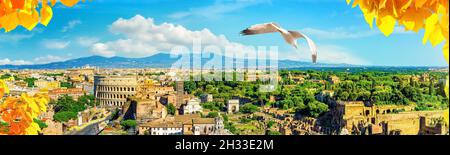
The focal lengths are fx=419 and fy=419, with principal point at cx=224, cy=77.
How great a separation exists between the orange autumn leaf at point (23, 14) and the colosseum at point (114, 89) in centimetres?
430

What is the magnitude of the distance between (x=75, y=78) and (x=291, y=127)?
2934 millimetres

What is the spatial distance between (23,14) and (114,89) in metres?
4.72

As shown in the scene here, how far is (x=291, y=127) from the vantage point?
586 centimetres

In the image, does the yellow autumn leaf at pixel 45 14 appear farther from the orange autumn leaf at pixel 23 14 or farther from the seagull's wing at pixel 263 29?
the seagull's wing at pixel 263 29

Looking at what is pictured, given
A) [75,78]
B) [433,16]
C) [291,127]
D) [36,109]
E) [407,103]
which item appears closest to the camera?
[433,16]

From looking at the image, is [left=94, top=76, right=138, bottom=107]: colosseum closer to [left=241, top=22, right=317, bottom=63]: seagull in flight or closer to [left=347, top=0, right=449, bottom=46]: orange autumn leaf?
[left=241, top=22, right=317, bottom=63]: seagull in flight

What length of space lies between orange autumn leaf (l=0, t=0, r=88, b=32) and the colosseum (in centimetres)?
430

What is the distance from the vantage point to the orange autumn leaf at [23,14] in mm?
554

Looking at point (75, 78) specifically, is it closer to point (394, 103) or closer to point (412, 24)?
point (412, 24)

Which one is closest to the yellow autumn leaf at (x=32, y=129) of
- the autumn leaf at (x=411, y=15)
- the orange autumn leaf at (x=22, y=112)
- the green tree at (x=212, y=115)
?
the orange autumn leaf at (x=22, y=112)

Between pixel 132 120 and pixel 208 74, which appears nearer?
pixel 132 120

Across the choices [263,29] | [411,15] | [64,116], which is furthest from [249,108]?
[411,15]
